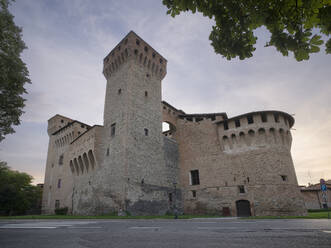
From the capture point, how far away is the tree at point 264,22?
3163mm

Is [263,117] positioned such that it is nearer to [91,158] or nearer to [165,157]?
[165,157]

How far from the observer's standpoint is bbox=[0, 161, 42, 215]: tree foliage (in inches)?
1352

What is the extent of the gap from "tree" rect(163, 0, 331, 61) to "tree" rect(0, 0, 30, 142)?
33.4 ft

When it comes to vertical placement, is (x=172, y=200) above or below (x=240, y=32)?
below

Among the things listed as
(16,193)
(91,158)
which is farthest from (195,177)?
(16,193)

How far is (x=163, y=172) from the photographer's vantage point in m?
23.6

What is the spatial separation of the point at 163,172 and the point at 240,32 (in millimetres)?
20918

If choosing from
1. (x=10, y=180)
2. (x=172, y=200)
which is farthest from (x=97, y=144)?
(x=10, y=180)

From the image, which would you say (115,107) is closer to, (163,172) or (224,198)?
(163,172)

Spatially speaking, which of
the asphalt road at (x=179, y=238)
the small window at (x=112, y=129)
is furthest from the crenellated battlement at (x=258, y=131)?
the asphalt road at (x=179, y=238)

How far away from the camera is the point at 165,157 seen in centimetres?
2484

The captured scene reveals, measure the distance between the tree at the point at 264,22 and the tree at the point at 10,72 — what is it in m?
10.2

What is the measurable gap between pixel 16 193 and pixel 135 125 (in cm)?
2893

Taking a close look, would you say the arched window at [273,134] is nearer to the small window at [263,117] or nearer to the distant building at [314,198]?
the small window at [263,117]
